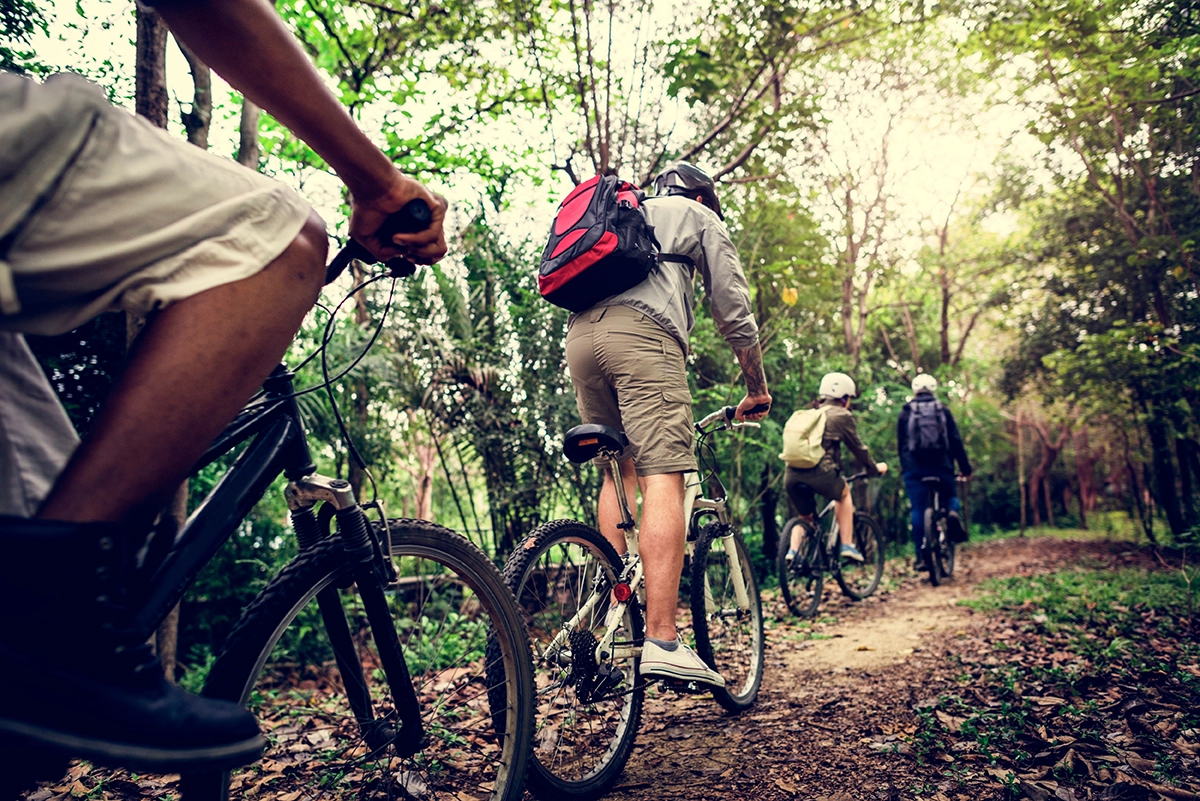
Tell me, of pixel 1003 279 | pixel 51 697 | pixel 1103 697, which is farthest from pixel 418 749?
pixel 1003 279

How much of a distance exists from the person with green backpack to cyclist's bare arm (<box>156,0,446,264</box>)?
5686 mm

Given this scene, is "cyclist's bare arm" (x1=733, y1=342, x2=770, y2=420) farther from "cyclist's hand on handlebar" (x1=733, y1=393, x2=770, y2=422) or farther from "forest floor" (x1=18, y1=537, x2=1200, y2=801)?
"forest floor" (x1=18, y1=537, x2=1200, y2=801)

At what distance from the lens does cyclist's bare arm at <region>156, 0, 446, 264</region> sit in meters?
0.92

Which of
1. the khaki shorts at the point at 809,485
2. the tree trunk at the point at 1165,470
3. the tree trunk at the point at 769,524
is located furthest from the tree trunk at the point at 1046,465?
the khaki shorts at the point at 809,485

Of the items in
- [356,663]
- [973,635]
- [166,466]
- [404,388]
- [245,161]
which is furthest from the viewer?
[404,388]

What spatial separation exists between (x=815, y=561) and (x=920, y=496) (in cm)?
233

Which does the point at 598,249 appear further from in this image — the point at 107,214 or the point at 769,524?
the point at 769,524

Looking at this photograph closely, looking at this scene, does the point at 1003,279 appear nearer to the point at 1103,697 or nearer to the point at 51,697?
the point at 1103,697

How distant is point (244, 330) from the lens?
3.18ft

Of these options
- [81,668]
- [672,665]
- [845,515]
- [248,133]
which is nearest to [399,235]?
[81,668]

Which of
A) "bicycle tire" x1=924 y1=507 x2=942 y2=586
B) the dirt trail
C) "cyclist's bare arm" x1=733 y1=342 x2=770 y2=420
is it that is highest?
"cyclist's bare arm" x1=733 y1=342 x2=770 y2=420

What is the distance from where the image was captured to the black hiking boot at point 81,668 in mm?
800

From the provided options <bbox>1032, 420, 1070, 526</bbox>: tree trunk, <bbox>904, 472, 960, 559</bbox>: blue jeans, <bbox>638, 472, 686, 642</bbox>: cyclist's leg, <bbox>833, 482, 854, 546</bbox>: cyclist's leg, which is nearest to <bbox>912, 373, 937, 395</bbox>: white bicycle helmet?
<bbox>904, 472, 960, 559</bbox>: blue jeans

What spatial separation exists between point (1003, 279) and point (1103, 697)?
16.3 metres
